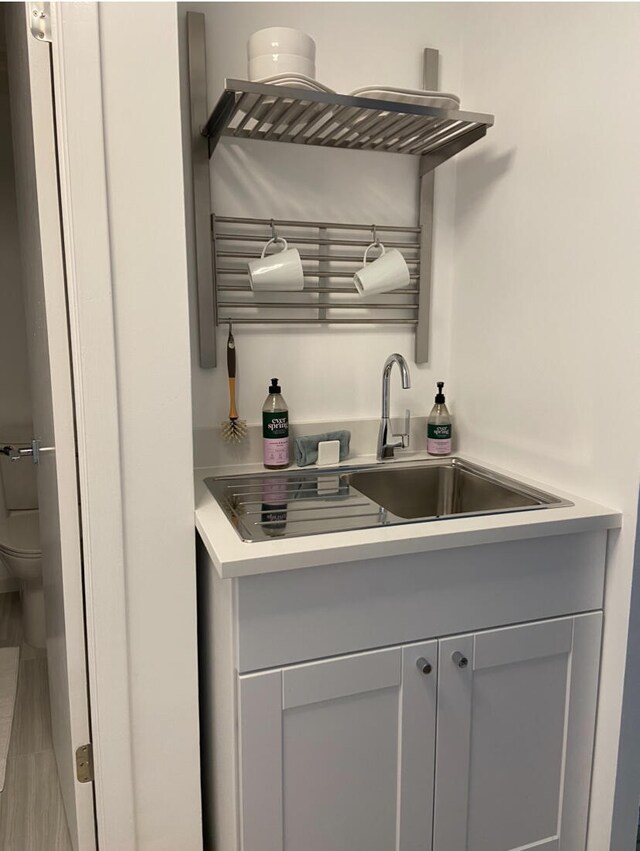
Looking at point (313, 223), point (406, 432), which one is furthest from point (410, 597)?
point (313, 223)

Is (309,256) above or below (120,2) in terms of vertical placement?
below

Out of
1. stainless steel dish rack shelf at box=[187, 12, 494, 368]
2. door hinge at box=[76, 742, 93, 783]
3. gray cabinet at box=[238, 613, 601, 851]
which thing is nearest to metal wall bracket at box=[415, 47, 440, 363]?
stainless steel dish rack shelf at box=[187, 12, 494, 368]

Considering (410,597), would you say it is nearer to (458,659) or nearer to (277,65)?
(458,659)

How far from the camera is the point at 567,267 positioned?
1.35 metres

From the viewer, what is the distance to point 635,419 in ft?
3.91

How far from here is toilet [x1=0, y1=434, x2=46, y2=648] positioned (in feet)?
7.48

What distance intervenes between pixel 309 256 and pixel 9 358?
177 cm

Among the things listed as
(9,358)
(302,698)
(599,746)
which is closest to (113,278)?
(302,698)

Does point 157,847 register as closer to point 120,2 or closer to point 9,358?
point 120,2

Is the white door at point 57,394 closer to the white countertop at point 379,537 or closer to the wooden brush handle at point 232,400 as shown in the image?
the white countertop at point 379,537

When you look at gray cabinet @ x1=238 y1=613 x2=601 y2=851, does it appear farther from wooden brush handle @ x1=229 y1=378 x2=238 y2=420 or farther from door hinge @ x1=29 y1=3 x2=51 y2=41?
door hinge @ x1=29 y1=3 x2=51 y2=41

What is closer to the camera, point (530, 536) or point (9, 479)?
point (530, 536)

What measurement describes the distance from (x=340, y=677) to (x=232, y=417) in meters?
0.73

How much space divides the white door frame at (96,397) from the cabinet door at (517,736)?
0.63 metres
